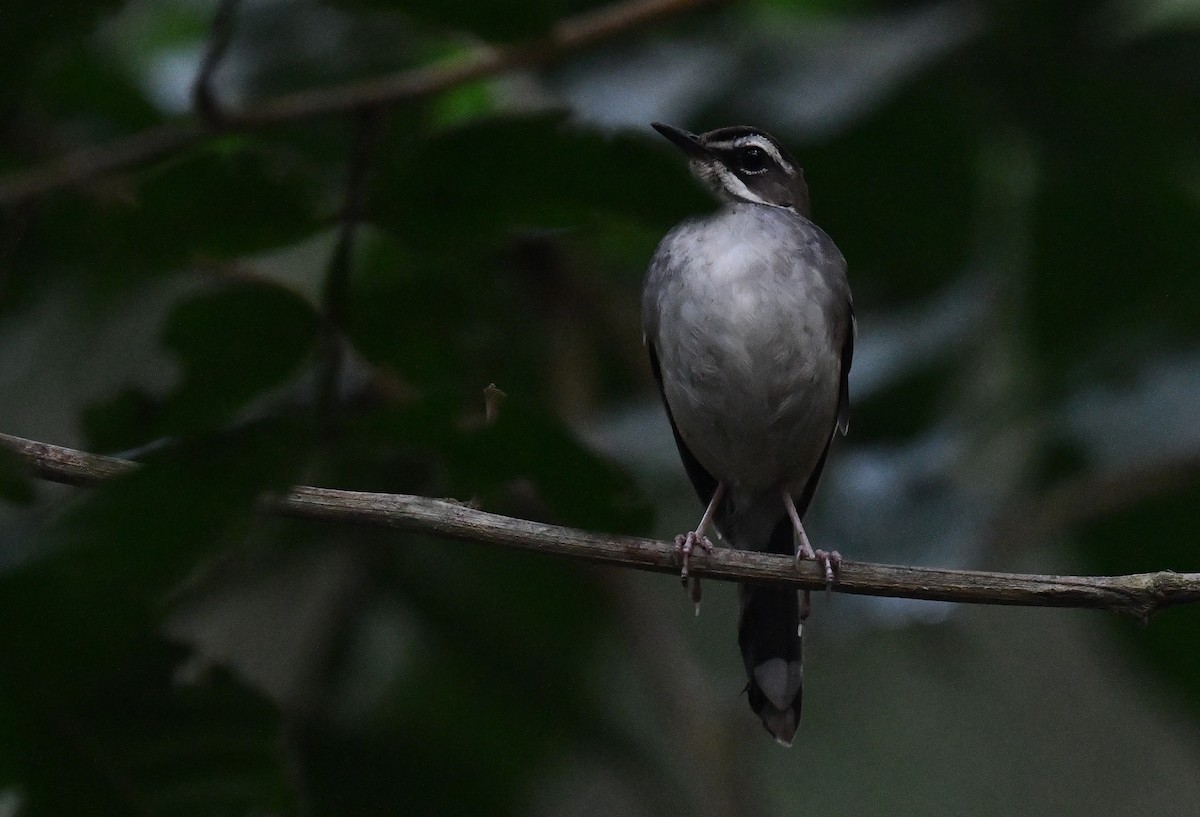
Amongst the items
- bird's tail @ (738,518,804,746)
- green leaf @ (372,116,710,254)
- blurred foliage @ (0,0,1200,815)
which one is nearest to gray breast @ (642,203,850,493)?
blurred foliage @ (0,0,1200,815)

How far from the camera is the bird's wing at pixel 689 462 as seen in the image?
3.56 m

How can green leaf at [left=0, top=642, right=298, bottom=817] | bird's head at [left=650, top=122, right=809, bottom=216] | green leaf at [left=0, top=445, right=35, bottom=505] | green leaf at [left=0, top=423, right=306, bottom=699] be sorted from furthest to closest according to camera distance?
bird's head at [left=650, top=122, right=809, bottom=216]
green leaf at [left=0, top=642, right=298, bottom=817]
green leaf at [left=0, top=445, right=35, bottom=505]
green leaf at [left=0, top=423, right=306, bottom=699]

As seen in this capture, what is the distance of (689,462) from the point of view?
158 inches

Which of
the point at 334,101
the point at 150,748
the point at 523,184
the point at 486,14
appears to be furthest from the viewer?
the point at 334,101

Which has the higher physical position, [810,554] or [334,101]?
[334,101]

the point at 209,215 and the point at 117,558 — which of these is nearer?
the point at 117,558

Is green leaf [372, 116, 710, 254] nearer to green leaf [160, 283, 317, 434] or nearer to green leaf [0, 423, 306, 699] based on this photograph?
green leaf [160, 283, 317, 434]

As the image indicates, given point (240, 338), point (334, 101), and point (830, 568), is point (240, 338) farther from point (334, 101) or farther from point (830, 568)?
point (830, 568)

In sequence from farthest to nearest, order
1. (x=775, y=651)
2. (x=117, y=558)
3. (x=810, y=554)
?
(x=775, y=651), (x=810, y=554), (x=117, y=558)

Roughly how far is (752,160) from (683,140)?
25 cm

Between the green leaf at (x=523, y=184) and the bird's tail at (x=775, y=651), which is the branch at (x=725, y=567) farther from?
the green leaf at (x=523, y=184)

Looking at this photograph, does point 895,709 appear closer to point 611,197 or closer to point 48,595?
point 611,197

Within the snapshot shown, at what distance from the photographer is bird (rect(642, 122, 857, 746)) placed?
10.3ft

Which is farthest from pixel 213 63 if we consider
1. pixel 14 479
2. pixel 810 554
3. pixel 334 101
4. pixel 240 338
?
pixel 810 554
